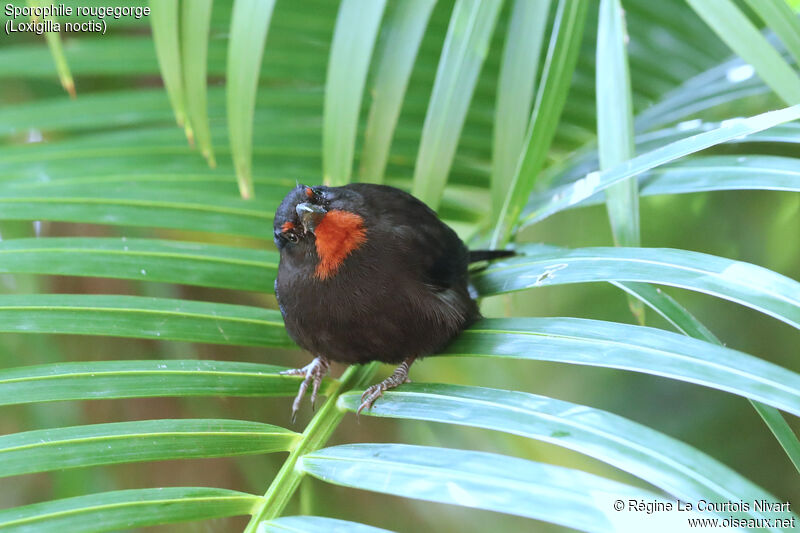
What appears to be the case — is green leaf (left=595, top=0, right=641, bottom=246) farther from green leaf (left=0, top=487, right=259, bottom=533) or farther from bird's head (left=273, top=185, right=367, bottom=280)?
green leaf (left=0, top=487, right=259, bottom=533)

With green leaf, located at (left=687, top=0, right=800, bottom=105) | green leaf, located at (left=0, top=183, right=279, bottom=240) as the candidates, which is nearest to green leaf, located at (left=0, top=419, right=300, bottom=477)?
green leaf, located at (left=0, top=183, right=279, bottom=240)

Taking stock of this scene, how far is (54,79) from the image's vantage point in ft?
7.93

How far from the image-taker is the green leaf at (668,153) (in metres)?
1.09

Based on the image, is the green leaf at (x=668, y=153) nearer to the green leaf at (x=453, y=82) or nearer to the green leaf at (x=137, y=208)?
the green leaf at (x=453, y=82)

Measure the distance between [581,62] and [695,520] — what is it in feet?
5.62

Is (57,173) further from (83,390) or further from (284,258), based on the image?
(83,390)

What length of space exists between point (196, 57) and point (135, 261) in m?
0.46

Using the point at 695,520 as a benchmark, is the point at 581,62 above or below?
above

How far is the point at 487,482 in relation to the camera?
0.87 metres

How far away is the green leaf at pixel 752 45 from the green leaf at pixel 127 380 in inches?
42.4

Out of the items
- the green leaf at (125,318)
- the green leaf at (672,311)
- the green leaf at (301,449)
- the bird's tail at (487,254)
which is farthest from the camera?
the bird's tail at (487,254)

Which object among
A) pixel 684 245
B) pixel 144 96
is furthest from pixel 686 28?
pixel 144 96

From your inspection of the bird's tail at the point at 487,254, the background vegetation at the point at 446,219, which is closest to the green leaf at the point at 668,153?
the background vegetation at the point at 446,219

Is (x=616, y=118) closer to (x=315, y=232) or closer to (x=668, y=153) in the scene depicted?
(x=668, y=153)
